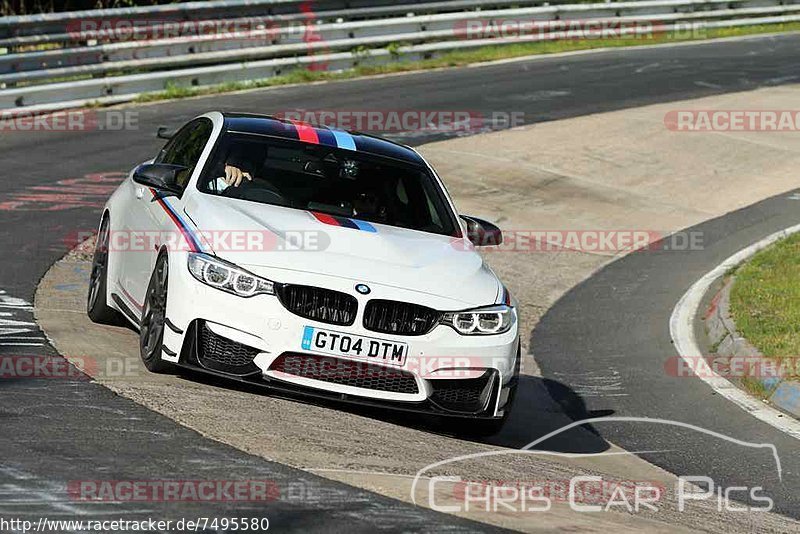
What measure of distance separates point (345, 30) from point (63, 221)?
12.4m

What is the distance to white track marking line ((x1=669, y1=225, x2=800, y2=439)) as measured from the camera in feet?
31.1

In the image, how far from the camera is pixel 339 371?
7562 mm

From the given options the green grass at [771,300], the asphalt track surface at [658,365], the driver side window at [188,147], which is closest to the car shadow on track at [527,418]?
the asphalt track surface at [658,365]

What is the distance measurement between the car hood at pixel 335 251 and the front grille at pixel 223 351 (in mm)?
408

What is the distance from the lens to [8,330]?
8.96 meters

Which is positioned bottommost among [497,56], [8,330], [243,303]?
[497,56]

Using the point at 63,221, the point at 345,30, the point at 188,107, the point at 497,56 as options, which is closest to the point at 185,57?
the point at 188,107

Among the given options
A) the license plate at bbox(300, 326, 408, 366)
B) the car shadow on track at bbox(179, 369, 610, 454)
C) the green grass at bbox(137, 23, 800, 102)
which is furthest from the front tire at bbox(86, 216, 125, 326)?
the green grass at bbox(137, 23, 800, 102)

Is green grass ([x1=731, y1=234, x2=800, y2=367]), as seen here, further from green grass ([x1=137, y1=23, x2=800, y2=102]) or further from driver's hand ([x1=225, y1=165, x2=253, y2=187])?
green grass ([x1=137, y1=23, x2=800, y2=102])

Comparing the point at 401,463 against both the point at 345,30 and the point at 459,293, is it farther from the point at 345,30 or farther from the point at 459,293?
the point at 345,30

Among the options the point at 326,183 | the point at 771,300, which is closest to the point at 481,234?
the point at 326,183

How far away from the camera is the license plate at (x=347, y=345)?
7508 millimetres

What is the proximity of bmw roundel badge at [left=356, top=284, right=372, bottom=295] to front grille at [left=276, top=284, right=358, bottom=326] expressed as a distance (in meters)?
0.05

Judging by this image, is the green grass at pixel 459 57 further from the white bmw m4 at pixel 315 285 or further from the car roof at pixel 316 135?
the white bmw m4 at pixel 315 285
